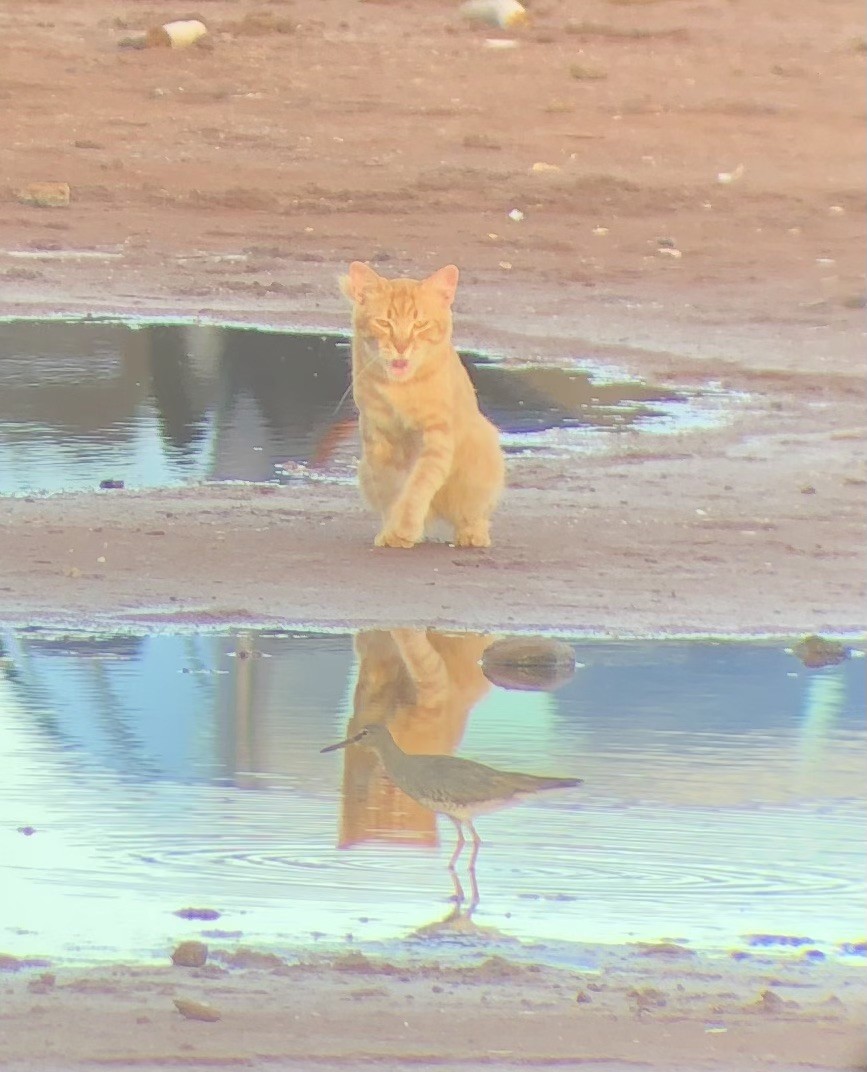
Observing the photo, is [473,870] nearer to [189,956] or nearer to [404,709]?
[189,956]

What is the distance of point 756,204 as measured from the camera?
794 inches

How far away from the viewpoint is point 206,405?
40.4 feet

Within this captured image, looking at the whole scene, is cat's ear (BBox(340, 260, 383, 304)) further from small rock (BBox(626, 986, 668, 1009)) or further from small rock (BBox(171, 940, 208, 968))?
small rock (BBox(626, 986, 668, 1009))

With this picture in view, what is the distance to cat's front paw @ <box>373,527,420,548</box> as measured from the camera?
9047 millimetres

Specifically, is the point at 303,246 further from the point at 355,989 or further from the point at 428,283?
the point at 355,989

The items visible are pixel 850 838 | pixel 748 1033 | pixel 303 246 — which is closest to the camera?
pixel 748 1033

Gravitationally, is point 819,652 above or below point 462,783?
below

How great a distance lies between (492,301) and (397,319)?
774 cm

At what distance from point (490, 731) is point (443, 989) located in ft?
6.44

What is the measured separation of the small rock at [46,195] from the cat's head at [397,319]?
428 inches

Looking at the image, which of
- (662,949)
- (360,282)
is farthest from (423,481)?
(662,949)

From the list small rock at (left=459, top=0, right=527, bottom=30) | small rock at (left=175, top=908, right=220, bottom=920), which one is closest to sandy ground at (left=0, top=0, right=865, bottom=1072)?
small rock at (left=459, top=0, right=527, bottom=30)

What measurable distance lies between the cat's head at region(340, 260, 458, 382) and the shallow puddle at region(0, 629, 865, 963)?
1.34 m

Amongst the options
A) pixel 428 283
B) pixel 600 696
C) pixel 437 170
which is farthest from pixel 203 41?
pixel 600 696
